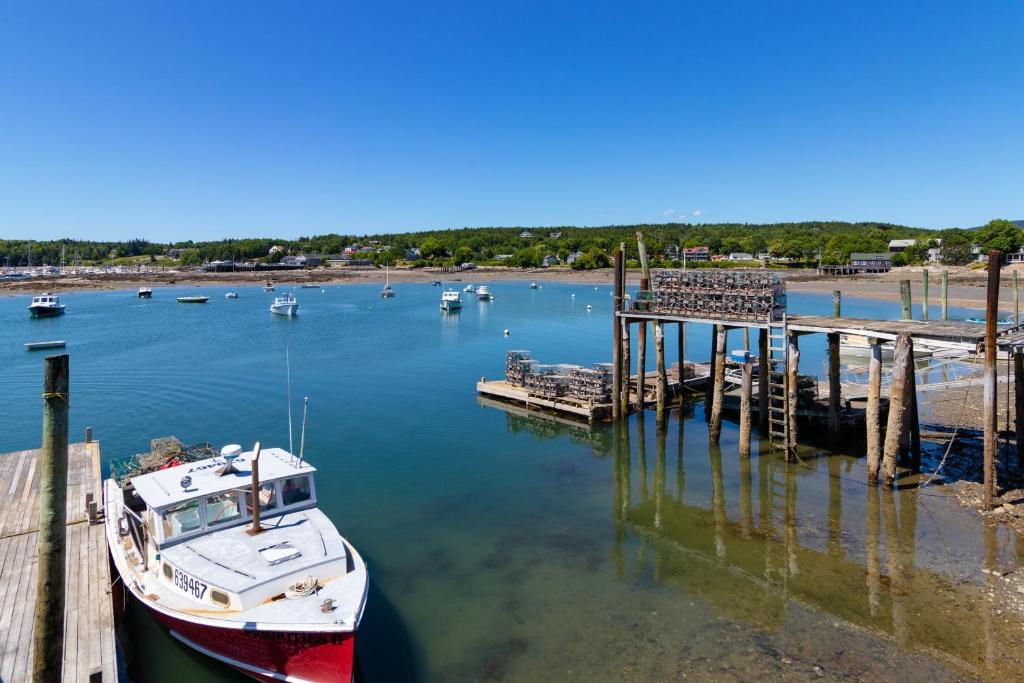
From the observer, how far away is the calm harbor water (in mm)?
13422

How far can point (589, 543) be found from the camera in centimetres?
1912

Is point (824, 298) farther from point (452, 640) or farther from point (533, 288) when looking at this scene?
point (452, 640)

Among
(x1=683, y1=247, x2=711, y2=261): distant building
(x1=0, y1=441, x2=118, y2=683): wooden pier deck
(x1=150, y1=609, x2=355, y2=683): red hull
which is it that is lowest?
(x1=150, y1=609, x2=355, y2=683): red hull

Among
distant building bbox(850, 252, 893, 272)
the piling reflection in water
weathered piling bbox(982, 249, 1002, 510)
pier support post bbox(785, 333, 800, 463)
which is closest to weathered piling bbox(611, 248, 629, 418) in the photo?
the piling reflection in water

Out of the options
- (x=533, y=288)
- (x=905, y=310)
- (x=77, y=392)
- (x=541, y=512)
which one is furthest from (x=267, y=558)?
(x=533, y=288)

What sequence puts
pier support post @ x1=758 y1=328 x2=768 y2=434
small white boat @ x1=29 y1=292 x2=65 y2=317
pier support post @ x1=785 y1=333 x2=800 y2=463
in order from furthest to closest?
small white boat @ x1=29 y1=292 x2=65 y2=317 < pier support post @ x1=758 y1=328 x2=768 y2=434 < pier support post @ x1=785 y1=333 x2=800 y2=463

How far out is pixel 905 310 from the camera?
44344mm

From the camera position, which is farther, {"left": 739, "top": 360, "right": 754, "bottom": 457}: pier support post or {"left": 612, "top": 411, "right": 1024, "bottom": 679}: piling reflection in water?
{"left": 739, "top": 360, "right": 754, "bottom": 457}: pier support post

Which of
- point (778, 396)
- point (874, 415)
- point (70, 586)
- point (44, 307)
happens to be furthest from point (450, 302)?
point (70, 586)

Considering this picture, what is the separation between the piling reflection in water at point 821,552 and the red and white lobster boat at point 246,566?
882cm

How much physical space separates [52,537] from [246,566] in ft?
15.4

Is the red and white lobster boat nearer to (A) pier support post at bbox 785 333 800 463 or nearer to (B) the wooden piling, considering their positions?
(A) pier support post at bbox 785 333 800 463

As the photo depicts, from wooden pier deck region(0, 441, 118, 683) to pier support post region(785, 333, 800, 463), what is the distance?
76.2ft

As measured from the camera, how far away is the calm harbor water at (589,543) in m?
13.4
